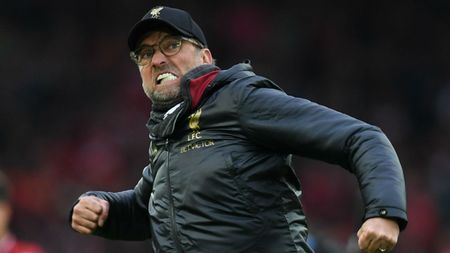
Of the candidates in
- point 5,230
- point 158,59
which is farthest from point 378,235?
point 5,230

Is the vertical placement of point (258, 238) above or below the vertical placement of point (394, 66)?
above

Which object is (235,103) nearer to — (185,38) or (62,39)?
(185,38)

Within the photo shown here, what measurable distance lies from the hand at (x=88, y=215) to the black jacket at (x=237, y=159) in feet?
1.12

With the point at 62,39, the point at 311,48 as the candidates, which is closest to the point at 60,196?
the point at 62,39

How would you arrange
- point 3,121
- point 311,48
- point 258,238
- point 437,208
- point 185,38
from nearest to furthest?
point 258,238
point 185,38
point 437,208
point 3,121
point 311,48

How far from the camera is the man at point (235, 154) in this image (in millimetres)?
4242

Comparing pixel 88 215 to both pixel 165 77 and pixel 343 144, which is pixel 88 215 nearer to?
pixel 165 77

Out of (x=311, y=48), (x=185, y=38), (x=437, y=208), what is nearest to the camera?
(x=185, y=38)

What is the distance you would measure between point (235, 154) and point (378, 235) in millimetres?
743

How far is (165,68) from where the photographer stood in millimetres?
4820

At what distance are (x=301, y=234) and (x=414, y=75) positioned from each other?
9168mm

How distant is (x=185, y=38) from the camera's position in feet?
16.0

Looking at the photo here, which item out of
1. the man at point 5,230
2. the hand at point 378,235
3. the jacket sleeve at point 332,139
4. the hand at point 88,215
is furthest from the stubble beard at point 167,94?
the man at point 5,230

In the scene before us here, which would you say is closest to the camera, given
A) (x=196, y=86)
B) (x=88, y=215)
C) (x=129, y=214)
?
(x=196, y=86)
